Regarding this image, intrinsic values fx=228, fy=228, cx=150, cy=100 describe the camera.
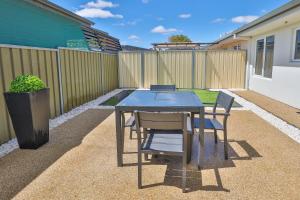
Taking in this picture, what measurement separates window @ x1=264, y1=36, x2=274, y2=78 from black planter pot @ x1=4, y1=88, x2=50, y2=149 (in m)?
7.96

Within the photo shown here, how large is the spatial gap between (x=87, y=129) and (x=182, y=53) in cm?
747

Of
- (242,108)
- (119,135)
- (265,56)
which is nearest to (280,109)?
(242,108)

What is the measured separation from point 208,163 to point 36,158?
8.33ft

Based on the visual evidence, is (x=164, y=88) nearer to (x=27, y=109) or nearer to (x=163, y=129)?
(x=163, y=129)

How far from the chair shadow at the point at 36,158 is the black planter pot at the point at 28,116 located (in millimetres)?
161

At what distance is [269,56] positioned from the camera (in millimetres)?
8656

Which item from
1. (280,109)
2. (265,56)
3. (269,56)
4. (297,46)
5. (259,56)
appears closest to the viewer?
(280,109)

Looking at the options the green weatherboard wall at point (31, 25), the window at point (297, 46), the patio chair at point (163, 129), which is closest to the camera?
the patio chair at point (163, 129)

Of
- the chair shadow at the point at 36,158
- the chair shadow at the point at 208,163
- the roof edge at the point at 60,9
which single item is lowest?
the chair shadow at the point at 208,163

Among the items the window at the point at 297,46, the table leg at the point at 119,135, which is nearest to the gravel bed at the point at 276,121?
the window at the point at 297,46

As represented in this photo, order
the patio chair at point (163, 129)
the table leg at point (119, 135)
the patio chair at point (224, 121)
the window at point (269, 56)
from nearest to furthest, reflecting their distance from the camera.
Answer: the patio chair at point (163, 129) < the table leg at point (119, 135) < the patio chair at point (224, 121) < the window at point (269, 56)

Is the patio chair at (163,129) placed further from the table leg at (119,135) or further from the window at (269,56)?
the window at (269,56)

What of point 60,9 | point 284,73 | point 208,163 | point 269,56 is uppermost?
point 60,9

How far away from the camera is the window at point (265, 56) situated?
8516mm
